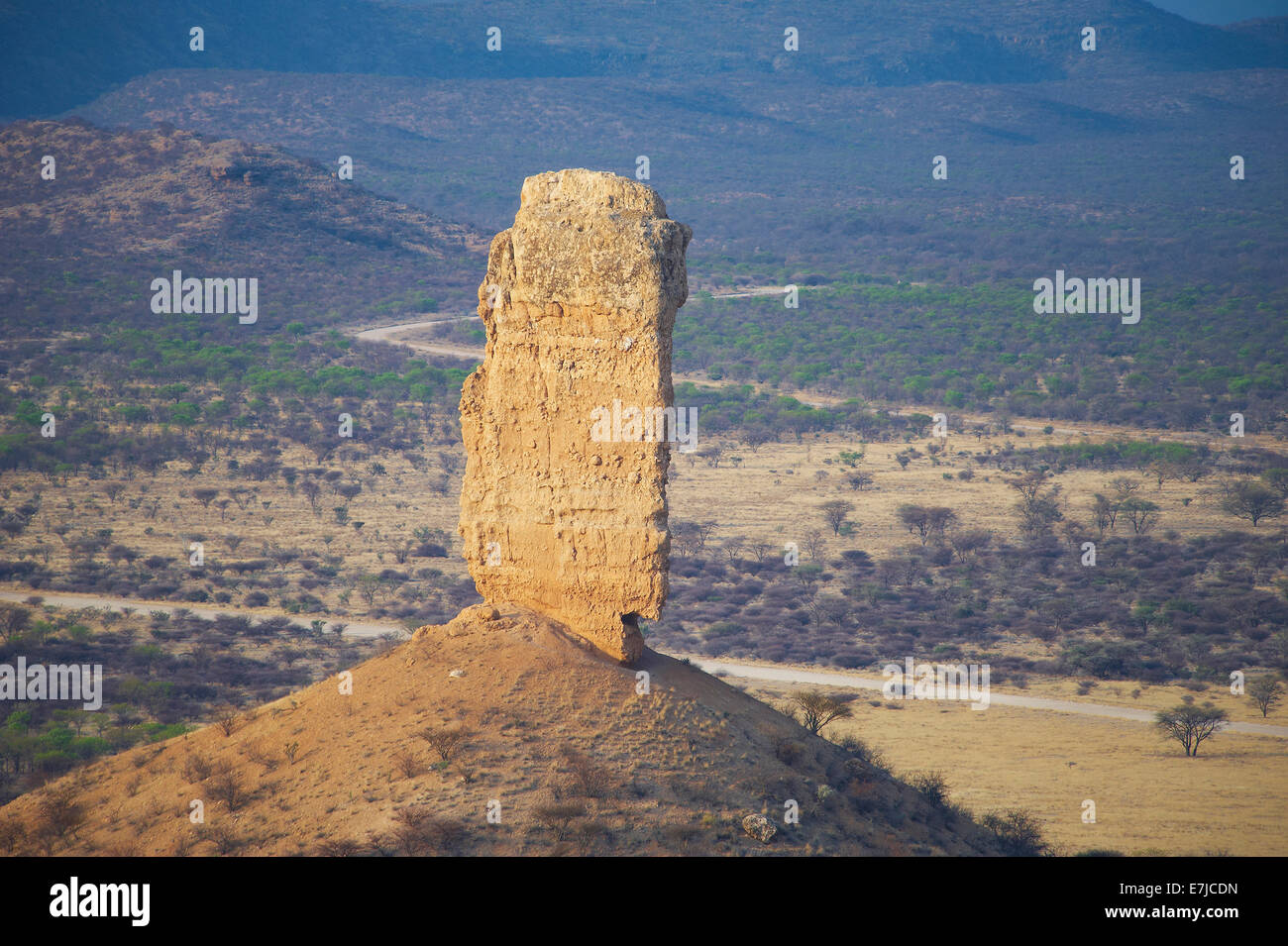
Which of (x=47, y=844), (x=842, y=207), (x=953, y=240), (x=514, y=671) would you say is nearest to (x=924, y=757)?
(x=514, y=671)

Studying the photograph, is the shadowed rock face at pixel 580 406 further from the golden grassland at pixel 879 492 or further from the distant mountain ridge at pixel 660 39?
the distant mountain ridge at pixel 660 39

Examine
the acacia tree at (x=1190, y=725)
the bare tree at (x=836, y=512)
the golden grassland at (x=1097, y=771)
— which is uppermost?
the bare tree at (x=836, y=512)

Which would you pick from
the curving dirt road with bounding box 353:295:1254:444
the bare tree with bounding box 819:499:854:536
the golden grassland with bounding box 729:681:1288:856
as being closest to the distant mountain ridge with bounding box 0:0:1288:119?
the curving dirt road with bounding box 353:295:1254:444

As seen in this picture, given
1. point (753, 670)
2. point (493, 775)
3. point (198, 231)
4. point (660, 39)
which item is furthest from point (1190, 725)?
point (660, 39)

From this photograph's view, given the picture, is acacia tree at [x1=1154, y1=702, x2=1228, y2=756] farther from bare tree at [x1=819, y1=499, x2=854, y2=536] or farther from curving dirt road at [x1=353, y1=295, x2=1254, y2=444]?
curving dirt road at [x1=353, y1=295, x2=1254, y2=444]

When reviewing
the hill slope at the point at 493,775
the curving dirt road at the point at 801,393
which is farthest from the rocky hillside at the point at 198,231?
the hill slope at the point at 493,775
